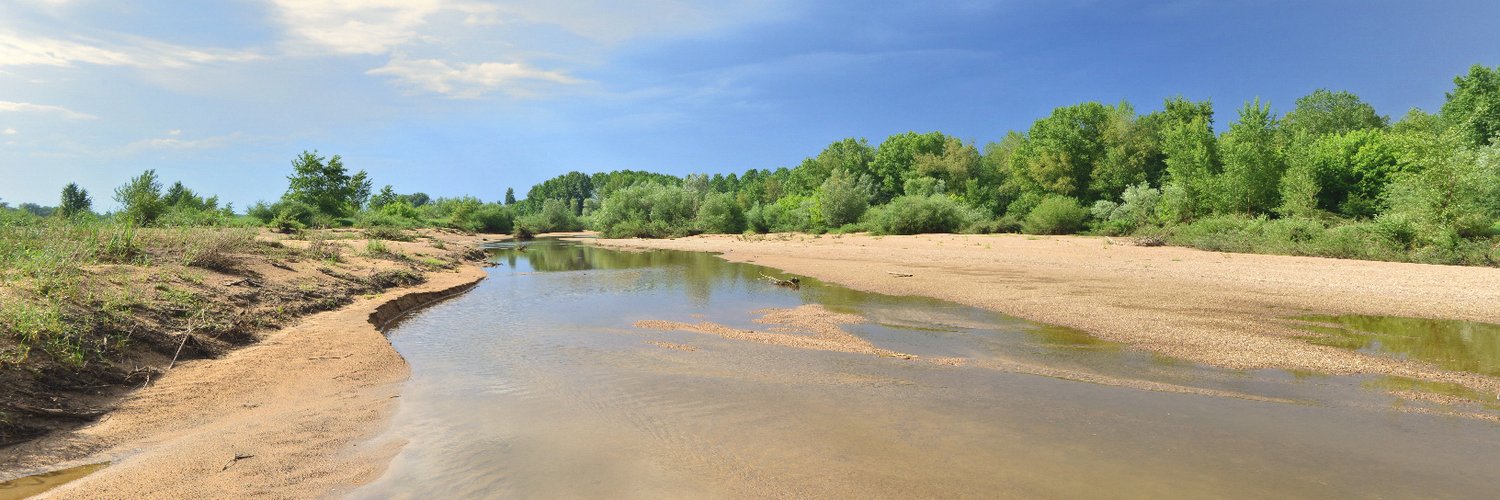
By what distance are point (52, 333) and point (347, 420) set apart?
3395 mm

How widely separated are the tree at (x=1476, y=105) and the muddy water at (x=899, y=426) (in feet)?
150

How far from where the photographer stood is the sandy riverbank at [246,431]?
188 inches

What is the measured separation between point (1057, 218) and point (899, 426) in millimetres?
38525

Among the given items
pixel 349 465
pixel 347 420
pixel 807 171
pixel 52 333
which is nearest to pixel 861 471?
pixel 349 465

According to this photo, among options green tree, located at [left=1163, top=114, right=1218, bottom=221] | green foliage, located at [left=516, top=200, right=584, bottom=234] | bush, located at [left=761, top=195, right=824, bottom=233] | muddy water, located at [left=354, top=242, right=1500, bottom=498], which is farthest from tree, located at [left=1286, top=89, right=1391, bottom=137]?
green foliage, located at [left=516, top=200, right=584, bottom=234]

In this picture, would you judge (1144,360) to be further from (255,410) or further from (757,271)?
(757,271)

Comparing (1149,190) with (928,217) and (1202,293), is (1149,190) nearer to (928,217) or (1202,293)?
(928,217)

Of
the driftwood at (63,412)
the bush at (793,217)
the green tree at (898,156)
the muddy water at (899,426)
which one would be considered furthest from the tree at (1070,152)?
the driftwood at (63,412)

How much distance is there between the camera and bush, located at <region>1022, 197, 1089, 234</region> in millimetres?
40125

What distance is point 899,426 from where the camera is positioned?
21.2 ft

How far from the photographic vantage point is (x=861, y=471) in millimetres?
5316

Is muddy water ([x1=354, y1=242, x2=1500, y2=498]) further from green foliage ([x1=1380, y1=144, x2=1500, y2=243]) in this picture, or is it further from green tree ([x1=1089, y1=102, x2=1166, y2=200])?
green tree ([x1=1089, y1=102, x2=1166, y2=200])

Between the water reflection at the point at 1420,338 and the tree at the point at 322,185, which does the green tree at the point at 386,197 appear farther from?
the water reflection at the point at 1420,338

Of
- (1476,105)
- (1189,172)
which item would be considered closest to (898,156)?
(1189,172)
